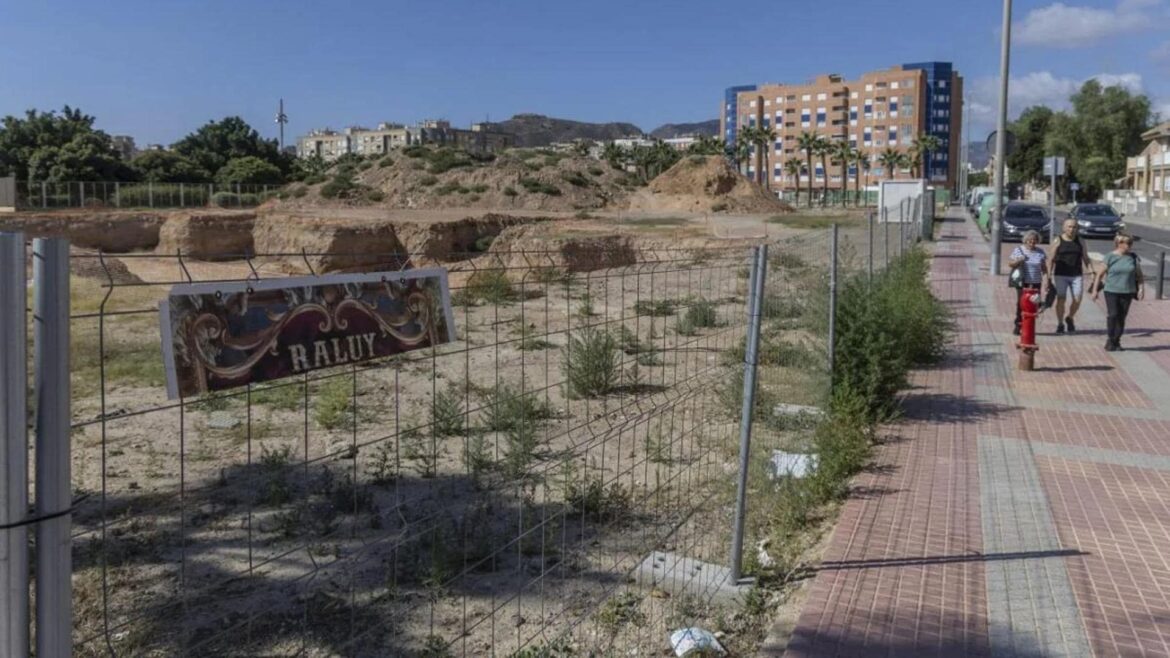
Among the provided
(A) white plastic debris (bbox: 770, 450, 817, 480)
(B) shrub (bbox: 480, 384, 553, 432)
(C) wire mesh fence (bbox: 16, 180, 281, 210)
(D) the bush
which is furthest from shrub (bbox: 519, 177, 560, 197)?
(A) white plastic debris (bbox: 770, 450, 817, 480)

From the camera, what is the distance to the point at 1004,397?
10047mm

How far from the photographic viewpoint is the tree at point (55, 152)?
63.6 m

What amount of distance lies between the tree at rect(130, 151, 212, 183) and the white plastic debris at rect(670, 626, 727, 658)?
70.7 metres

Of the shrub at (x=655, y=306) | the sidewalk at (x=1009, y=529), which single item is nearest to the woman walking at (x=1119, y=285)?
the sidewalk at (x=1009, y=529)

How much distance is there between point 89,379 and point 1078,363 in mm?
11274

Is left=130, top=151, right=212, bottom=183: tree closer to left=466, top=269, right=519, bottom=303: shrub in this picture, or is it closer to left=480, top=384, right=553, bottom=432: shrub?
left=466, top=269, right=519, bottom=303: shrub

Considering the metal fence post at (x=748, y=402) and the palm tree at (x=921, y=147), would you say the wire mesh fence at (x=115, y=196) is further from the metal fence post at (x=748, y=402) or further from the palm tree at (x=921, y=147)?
the palm tree at (x=921, y=147)

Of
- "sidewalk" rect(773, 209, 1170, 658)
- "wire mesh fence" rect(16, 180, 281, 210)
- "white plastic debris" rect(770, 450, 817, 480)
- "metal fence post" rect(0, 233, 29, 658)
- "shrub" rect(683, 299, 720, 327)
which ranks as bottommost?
"sidewalk" rect(773, 209, 1170, 658)

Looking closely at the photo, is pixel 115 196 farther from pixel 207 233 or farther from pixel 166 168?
A: pixel 207 233

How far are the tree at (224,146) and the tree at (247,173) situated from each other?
201 centimetres

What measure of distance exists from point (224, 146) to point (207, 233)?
38218 mm

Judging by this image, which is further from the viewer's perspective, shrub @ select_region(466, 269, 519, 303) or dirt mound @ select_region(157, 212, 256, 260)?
dirt mound @ select_region(157, 212, 256, 260)

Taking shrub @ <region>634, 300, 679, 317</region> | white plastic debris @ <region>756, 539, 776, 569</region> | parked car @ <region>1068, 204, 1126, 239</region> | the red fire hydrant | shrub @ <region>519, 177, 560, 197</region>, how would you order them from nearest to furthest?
white plastic debris @ <region>756, 539, 776, 569</region> → shrub @ <region>634, 300, 679, 317</region> → the red fire hydrant → parked car @ <region>1068, 204, 1126, 239</region> → shrub @ <region>519, 177, 560, 197</region>

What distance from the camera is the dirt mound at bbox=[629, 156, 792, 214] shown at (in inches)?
2368
